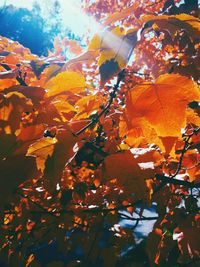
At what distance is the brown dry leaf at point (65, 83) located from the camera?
1038mm

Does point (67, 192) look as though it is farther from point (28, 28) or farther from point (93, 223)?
point (28, 28)

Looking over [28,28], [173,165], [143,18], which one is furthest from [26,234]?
[28,28]

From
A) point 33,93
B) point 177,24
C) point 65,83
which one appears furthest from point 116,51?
point 33,93

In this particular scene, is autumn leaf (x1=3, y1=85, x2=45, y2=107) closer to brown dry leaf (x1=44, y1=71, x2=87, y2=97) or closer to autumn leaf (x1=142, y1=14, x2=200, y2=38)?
brown dry leaf (x1=44, y1=71, x2=87, y2=97)

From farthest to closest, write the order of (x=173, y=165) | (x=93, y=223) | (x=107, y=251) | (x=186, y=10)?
1. (x=186, y=10)
2. (x=107, y=251)
3. (x=93, y=223)
4. (x=173, y=165)

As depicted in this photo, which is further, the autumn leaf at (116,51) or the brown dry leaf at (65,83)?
the brown dry leaf at (65,83)

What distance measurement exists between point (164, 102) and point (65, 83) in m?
0.44

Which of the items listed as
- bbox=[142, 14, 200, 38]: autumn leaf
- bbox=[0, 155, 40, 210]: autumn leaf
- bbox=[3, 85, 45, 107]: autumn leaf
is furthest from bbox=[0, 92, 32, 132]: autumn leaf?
bbox=[142, 14, 200, 38]: autumn leaf

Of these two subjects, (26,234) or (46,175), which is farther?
(26,234)

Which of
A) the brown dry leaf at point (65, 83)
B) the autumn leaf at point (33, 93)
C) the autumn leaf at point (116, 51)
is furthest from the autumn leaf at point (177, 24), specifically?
the autumn leaf at point (33, 93)

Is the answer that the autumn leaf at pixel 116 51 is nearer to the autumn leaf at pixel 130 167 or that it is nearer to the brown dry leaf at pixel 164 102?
the brown dry leaf at pixel 164 102

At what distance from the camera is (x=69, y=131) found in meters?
0.98

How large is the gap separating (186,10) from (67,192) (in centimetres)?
268

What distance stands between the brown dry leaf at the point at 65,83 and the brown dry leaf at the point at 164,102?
336mm
